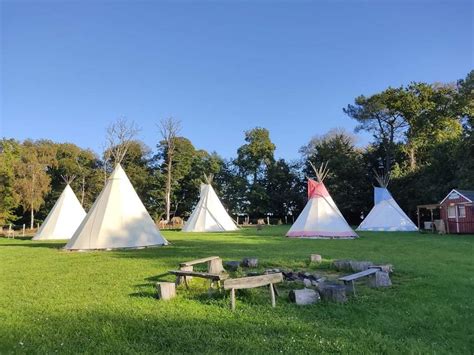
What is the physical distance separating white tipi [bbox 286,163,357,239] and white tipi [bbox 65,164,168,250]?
8210mm

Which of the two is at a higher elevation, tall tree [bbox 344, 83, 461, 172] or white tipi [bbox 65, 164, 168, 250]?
tall tree [bbox 344, 83, 461, 172]

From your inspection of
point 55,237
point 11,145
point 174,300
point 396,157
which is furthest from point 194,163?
point 174,300

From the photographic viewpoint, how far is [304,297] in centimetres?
643

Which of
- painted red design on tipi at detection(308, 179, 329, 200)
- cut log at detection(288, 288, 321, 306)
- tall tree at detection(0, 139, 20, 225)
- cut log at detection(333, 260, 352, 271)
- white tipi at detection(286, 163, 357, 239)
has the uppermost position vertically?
tall tree at detection(0, 139, 20, 225)

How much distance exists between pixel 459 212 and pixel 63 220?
25.0 metres

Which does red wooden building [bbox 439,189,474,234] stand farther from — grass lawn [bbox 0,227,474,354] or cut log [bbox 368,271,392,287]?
cut log [bbox 368,271,392,287]

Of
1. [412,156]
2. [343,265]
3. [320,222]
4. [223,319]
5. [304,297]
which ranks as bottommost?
[223,319]

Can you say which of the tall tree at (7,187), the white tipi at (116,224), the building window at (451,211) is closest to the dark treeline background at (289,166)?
the tall tree at (7,187)

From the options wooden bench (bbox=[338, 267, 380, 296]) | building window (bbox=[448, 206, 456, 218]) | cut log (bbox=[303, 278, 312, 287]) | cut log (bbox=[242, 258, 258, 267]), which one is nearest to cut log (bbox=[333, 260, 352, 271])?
wooden bench (bbox=[338, 267, 380, 296])

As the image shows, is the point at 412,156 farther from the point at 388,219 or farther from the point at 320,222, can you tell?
the point at 320,222

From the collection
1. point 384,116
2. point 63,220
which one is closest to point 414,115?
point 384,116

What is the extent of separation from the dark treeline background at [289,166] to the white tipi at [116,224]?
22696 mm

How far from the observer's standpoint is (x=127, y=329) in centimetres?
517

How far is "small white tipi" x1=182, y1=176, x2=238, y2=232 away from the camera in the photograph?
3122 cm
